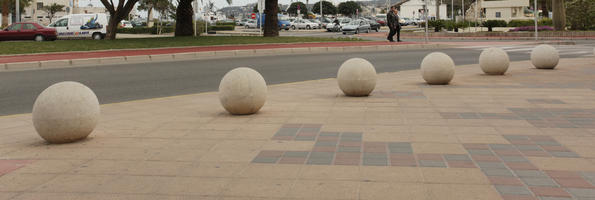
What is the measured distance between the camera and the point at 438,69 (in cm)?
1151

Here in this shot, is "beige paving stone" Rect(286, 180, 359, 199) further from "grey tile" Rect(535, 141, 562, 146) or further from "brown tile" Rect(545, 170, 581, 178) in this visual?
"grey tile" Rect(535, 141, 562, 146)

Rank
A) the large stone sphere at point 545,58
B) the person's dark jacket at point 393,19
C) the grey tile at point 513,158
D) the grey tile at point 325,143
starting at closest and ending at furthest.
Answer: the grey tile at point 513,158, the grey tile at point 325,143, the large stone sphere at point 545,58, the person's dark jacket at point 393,19

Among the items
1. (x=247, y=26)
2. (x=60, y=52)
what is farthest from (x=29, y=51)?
(x=247, y=26)

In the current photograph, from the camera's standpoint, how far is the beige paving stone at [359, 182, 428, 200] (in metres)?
4.34

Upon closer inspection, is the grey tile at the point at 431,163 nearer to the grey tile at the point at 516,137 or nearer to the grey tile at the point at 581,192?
the grey tile at the point at 581,192

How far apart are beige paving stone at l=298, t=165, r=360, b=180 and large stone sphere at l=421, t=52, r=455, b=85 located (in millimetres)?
6698

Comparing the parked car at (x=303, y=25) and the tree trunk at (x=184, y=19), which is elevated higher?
the parked car at (x=303, y=25)

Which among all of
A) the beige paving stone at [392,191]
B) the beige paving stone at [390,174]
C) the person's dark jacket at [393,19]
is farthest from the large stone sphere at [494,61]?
the person's dark jacket at [393,19]

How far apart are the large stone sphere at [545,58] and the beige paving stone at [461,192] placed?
11583 millimetres

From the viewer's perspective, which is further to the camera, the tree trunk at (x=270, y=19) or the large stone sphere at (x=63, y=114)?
the tree trunk at (x=270, y=19)

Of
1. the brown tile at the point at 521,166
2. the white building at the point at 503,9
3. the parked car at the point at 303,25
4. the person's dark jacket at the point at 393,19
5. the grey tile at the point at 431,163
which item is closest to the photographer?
the brown tile at the point at 521,166

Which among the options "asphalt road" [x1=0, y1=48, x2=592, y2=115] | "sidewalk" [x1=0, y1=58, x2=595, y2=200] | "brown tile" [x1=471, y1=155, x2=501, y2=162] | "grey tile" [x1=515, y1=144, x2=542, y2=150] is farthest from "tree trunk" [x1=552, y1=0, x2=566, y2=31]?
"brown tile" [x1=471, y1=155, x2=501, y2=162]

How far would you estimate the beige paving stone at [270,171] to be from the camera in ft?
16.3

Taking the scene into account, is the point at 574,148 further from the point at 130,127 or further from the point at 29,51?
the point at 29,51
